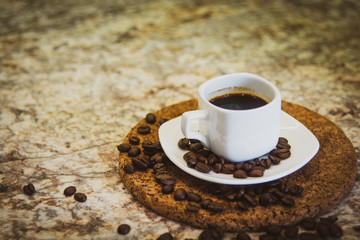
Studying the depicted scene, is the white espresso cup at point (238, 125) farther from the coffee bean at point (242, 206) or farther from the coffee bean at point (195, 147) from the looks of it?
the coffee bean at point (242, 206)

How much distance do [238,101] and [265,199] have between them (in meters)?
0.34

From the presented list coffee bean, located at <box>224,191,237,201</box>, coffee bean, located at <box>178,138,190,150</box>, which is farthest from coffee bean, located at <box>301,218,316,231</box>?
coffee bean, located at <box>178,138,190,150</box>

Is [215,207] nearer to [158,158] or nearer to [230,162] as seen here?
[230,162]

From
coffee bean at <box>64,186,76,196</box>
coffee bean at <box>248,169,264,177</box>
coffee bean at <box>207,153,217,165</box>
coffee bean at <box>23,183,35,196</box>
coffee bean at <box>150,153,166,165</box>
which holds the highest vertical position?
coffee bean at <box>207,153,217,165</box>

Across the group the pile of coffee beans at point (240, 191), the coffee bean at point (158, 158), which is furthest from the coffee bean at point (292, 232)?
the coffee bean at point (158, 158)

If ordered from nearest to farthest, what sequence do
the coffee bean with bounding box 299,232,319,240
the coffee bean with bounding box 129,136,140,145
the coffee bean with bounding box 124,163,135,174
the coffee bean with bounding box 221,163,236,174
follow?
the coffee bean with bounding box 299,232,319,240 → the coffee bean with bounding box 221,163,236,174 → the coffee bean with bounding box 124,163,135,174 → the coffee bean with bounding box 129,136,140,145

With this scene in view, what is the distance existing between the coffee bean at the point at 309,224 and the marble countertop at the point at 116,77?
10cm

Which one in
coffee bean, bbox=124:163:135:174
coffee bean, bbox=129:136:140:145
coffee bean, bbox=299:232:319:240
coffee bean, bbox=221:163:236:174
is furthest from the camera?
coffee bean, bbox=129:136:140:145

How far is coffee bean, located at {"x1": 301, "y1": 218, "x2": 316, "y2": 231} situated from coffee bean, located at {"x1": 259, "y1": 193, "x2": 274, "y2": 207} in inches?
4.3

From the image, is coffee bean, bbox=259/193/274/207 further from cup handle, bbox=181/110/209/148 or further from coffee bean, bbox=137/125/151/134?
coffee bean, bbox=137/125/151/134

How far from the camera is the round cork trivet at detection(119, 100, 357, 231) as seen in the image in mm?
1109

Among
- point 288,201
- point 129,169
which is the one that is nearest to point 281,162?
point 288,201

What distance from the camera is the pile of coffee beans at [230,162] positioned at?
1.17 m

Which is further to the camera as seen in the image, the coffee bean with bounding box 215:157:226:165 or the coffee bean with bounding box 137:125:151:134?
the coffee bean with bounding box 137:125:151:134
